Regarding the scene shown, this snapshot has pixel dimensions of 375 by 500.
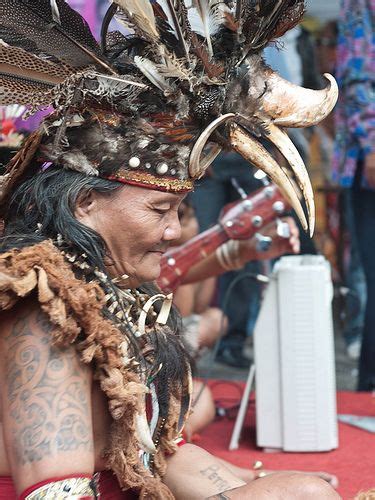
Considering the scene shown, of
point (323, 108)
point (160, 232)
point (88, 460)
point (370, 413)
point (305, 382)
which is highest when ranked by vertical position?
point (323, 108)

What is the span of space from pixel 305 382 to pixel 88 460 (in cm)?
200

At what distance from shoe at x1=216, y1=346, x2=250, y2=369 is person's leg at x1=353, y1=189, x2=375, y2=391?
955 millimetres

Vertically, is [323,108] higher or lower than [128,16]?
lower

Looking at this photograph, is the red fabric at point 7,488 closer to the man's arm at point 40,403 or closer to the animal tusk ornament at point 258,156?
the man's arm at point 40,403

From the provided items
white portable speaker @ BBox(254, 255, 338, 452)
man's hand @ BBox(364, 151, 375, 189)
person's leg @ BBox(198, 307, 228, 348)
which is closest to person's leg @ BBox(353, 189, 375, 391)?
man's hand @ BBox(364, 151, 375, 189)

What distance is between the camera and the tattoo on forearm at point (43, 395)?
1.96 metres

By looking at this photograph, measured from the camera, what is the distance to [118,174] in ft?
7.35

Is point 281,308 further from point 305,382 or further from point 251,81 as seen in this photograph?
point 251,81

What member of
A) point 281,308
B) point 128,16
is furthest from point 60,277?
point 281,308

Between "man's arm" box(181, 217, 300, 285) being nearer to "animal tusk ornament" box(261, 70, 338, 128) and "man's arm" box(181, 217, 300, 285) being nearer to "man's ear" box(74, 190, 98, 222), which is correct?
"animal tusk ornament" box(261, 70, 338, 128)

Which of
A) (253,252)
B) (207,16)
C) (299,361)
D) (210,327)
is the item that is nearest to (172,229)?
(207,16)

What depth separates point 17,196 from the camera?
2338 mm

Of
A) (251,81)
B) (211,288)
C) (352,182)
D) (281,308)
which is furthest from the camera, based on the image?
(211,288)

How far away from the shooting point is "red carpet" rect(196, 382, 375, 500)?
138 inches
